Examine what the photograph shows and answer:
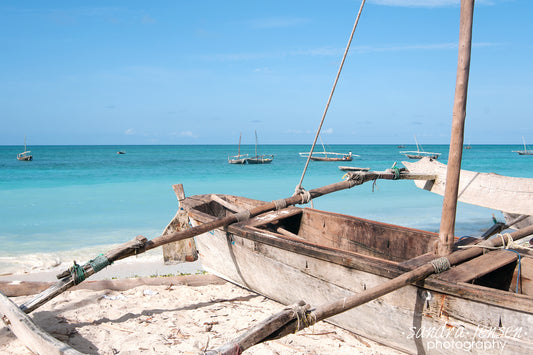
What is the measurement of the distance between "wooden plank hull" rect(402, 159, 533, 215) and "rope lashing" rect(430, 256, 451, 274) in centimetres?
255

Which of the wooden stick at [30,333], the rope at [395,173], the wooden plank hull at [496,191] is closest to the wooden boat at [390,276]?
the wooden stick at [30,333]

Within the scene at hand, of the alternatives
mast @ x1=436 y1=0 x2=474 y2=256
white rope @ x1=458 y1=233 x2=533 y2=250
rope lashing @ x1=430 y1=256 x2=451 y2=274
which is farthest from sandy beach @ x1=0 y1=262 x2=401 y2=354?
mast @ x1=436 y1=0 x2=474 y2=256

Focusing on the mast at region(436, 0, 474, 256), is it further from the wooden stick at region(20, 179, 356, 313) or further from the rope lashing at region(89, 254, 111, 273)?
the rope lashing at region(89, 254, 111, 273)

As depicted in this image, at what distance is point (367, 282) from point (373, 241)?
1785 mm

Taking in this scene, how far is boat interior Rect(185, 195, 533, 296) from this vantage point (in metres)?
3.65

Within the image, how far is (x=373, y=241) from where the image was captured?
211 inches

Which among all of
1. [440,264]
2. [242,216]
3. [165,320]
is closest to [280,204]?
[242,216]

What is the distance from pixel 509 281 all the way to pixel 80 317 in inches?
189

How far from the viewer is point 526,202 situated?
522cm

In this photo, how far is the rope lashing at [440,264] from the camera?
3.36 metres

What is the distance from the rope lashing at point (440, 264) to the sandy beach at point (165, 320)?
1.03m

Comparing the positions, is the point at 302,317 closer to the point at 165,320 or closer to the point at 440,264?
the point at 440,264

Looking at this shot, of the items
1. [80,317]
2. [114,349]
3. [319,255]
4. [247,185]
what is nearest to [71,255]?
[80,317]

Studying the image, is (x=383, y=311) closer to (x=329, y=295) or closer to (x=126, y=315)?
(x=329, y=295)
